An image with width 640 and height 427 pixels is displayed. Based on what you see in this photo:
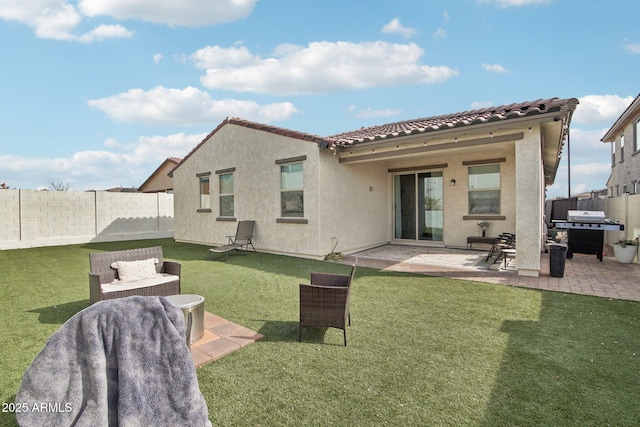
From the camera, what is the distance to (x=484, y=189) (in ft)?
34.6

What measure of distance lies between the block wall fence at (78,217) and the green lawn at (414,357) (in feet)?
28.6

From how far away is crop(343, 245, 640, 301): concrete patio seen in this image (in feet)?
20.1

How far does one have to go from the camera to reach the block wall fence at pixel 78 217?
12.6m

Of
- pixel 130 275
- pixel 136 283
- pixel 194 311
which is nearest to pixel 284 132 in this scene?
pixel 130 275

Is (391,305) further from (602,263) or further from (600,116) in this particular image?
(600,116)

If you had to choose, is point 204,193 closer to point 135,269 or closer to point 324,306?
point 135,269

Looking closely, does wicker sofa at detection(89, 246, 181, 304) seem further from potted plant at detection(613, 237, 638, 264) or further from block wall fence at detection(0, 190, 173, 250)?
block wall fence at detection(0, 190, 173, 250)

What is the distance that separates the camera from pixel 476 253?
1008 centimetres

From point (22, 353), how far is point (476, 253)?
10.4 m

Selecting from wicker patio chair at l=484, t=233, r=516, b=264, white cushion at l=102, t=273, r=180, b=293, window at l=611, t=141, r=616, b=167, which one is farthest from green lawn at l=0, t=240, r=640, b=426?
window at l=611, t=141, r=616, b=167

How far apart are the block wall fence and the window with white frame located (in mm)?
5043

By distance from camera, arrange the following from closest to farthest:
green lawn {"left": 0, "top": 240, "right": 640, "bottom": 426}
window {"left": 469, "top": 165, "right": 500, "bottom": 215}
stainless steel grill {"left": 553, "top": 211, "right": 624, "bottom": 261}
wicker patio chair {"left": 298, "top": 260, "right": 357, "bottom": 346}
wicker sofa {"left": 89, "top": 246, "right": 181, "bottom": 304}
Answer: green lawn {"left": 0, "top": 240, "right": 640, "bottom": 426} → wicker patio chair {"left": 298, "top": 260, "right": 357, "bottom": 346} → wicker sofa {"left": 89, "top": 246, "right": 181, "bottom": 304} → stainless steel grill {"left": 553, "top": 211, "right": 624, "bottom": 261} → window {"left": 469, "top": 165, "right": 500, "bottom": 215}

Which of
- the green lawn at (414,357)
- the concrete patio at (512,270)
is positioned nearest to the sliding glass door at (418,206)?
the concrete patio at (512,270)

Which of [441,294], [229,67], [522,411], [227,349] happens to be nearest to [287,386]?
[227,349]
